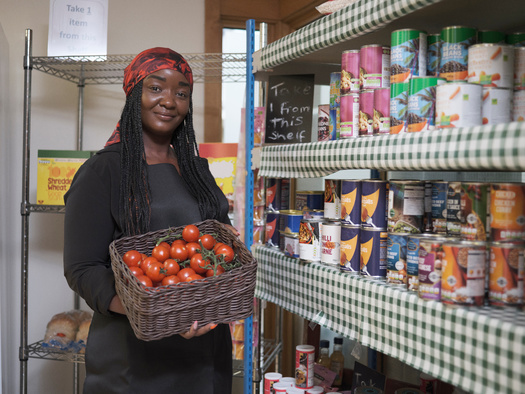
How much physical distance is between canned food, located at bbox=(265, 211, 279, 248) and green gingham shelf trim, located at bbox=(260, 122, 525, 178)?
0.85 ft

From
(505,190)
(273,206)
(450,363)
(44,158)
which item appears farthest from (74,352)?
(505,190)

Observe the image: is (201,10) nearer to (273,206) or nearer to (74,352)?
(273,206)

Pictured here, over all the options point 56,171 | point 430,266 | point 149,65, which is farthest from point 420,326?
point 56,171

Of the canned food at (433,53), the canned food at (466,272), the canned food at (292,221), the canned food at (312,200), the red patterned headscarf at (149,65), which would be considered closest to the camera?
the canned food at (466,272)

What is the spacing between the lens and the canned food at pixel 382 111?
148cm

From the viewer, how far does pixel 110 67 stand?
10.3 ft

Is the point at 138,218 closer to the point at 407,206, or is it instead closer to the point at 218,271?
the point at 218,271

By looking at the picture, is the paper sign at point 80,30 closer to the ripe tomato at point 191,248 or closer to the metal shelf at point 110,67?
the metal shelf at point 110,67

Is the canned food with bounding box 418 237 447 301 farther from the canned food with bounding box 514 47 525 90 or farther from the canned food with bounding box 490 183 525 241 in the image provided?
the canned food with bounding box 514 47 525 90

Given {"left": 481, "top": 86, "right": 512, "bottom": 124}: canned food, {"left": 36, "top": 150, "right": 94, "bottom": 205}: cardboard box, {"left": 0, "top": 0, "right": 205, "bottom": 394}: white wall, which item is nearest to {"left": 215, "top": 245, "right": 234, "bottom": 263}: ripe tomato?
{"left": 481, "top": 86, "right": 512, "bottom": 124}: canned food

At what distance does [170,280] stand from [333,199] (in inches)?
22.8

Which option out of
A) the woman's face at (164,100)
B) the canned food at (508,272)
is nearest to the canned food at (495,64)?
the canned food at (508,272)

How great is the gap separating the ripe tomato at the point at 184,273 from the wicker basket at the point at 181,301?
0.08 meters

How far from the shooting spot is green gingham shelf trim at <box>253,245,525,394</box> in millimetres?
1054
